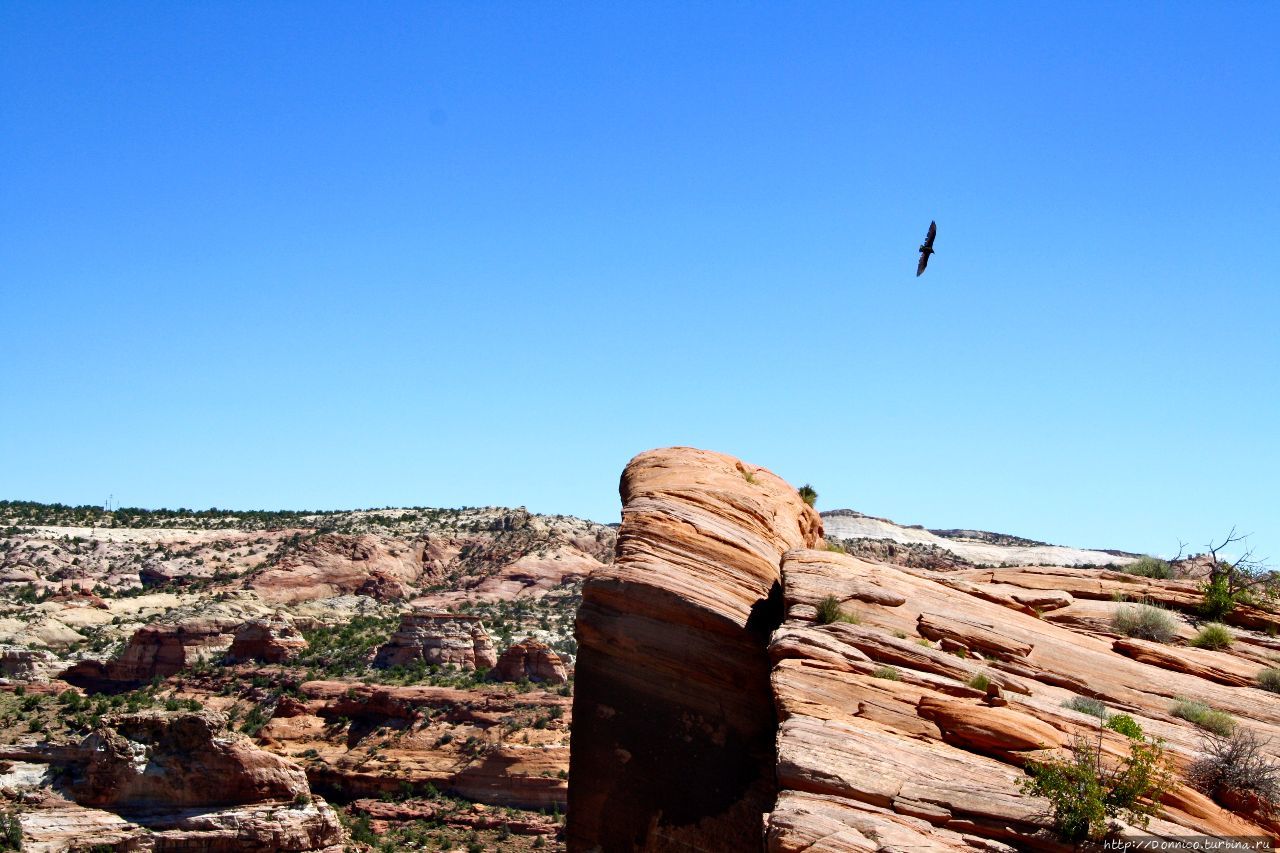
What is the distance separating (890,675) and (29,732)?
4892 centimetres

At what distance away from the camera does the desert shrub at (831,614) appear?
1677 cm

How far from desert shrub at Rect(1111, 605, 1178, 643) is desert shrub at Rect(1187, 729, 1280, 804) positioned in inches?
205

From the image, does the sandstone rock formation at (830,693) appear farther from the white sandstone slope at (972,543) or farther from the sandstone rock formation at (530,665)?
the white sandstone slope at (972,543)

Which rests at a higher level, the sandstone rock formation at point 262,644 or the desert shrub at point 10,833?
the sandstone rock formation at point 262,644

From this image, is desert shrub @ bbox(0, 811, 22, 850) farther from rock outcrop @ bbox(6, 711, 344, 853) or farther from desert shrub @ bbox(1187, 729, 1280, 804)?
desert shrub @ bbox(1187, 729, 1280, 804)

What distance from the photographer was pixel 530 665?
65.5 m

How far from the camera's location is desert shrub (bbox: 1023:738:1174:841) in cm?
1273

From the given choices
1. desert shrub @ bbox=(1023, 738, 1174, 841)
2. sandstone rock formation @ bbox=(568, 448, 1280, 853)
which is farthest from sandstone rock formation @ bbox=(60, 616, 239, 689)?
desert shrub @ bbox=(1023, 738, 1174, 841)

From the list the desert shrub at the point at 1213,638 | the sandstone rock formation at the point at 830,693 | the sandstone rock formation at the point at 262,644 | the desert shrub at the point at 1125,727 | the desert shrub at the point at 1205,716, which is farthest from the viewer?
the sandstone rock formation at the point at 262,644

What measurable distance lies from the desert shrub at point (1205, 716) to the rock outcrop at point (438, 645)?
54.2 metres

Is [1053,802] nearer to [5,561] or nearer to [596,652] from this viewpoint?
[596,652]

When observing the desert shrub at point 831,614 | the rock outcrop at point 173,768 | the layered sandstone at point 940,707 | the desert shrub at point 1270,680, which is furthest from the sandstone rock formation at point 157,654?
the desert shrub at point 1270,680

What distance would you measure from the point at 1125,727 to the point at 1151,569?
39.7 ft

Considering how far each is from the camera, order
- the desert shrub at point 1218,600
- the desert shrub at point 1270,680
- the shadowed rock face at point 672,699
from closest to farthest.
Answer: the shadowed rock face at point 672,699 → the desert shrub at point 1270,680 → the desert shrub at point 1218,600
